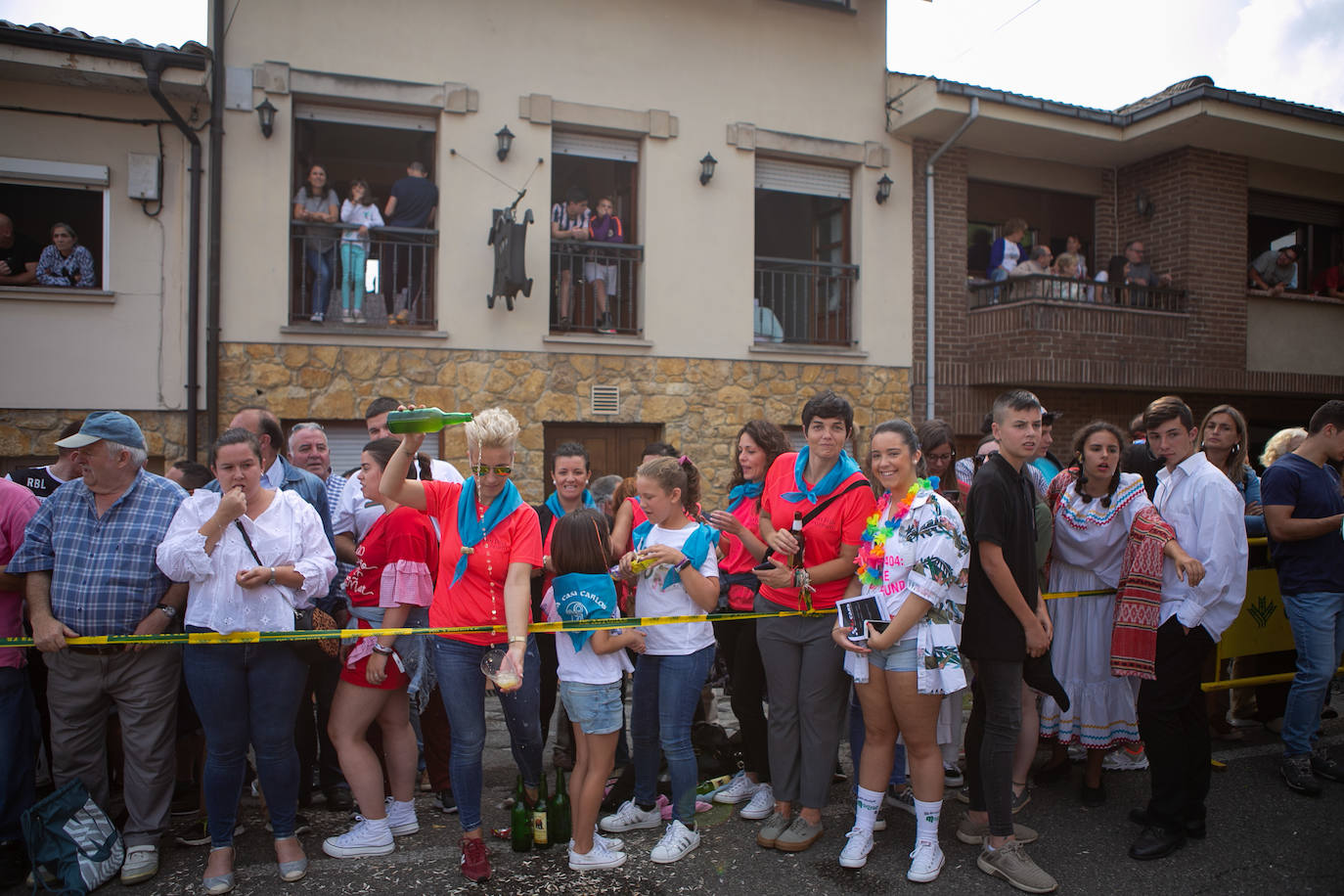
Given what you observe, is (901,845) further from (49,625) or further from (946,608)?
(49,625)

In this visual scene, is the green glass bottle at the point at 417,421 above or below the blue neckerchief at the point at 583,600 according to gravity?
above

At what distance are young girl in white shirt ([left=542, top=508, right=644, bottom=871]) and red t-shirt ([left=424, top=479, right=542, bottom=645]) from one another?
0.16 m

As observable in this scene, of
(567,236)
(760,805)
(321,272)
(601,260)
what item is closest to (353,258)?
(321,272)

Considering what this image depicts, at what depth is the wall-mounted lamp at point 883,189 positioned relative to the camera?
10.8 metres

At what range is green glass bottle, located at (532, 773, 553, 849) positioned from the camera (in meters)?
4.01

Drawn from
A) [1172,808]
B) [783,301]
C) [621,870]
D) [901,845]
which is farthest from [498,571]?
[783,301]

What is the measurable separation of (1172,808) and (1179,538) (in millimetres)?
1289

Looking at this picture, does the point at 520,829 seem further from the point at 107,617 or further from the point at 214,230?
the point at 214,230

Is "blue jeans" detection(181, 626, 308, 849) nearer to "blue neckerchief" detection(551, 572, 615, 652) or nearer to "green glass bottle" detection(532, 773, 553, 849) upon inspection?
"green glass bottle" detection(532, 773, 553, 849)

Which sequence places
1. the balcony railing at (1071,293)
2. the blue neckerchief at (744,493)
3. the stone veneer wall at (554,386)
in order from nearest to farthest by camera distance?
the blue neckerchief at (744,493), the stone veneer wall at (554,386), the balcony railing at (1071,293)

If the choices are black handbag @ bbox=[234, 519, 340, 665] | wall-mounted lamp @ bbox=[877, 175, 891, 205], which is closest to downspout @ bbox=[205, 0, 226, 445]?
black handbag @ bbox=[234, 519, 340, 665]

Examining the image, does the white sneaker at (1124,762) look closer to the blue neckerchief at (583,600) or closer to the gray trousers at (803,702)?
the gray trousers at (803,702)

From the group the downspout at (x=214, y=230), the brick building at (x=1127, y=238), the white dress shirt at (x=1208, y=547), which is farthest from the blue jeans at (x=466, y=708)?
the brick building at (x=1127, y=238)

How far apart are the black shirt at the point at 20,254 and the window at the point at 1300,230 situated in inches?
598
